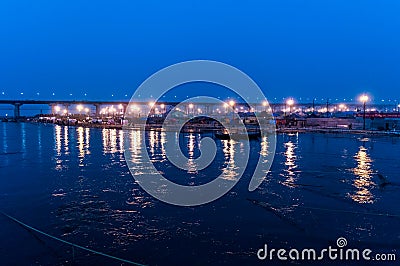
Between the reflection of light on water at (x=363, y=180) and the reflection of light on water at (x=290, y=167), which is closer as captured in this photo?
the reflection of light on water at (x=363, y=180)

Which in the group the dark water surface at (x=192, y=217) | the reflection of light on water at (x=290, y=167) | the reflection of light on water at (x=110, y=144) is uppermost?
the reflection of light on water at (x=110, y=144)

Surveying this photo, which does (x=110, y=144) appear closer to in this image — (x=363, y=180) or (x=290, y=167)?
(x=290, y=167)

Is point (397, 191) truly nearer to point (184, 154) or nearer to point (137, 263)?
point (137, 263)

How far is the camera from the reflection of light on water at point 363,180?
12.1 m

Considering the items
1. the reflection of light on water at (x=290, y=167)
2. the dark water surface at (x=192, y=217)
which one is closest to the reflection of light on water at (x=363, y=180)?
the dark water surface at (x=192, y=217)

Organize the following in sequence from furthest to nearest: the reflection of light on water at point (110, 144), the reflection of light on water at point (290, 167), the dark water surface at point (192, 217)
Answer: the reflection of light on water at point (110, 144) → the reflection of light on water at point (290, 167) → the dark water surface at point (192, 217)

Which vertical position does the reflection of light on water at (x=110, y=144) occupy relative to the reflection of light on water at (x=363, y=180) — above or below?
above

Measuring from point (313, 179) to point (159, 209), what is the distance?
24.9 ft

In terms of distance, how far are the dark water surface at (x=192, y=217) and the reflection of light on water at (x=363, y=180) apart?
48 millimetres

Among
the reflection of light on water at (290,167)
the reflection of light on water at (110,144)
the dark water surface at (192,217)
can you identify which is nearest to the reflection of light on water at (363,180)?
the dark water surface at (192,217)

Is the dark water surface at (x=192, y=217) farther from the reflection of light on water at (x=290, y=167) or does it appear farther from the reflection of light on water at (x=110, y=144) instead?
the reflection of light on water at (x=110, y=144)

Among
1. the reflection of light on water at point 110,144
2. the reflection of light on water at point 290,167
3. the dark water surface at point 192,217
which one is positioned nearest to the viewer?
the dark water surface at point 192,217

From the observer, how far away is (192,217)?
1019cm

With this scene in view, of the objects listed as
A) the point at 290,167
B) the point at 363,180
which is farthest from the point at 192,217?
the point at 290,167
